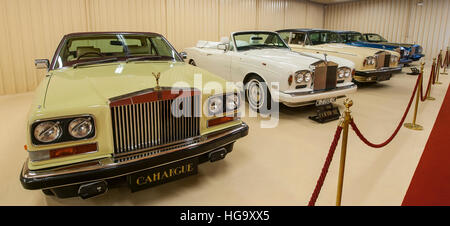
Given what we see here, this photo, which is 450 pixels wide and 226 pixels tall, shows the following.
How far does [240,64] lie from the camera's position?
4594 mm

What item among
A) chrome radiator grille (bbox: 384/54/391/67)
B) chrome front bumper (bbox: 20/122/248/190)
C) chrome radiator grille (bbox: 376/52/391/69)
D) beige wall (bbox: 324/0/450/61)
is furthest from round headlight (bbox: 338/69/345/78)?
beige wall (bbox: 324/0/450/61)

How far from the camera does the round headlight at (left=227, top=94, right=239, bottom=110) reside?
2.28m

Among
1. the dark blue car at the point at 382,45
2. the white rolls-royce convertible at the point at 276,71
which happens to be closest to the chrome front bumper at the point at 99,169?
the white rolls-royce convertible at the point at 276,71

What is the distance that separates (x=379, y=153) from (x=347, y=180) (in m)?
0.83

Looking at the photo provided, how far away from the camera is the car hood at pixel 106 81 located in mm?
1790

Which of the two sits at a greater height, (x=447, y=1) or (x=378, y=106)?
(x=447, y=1)

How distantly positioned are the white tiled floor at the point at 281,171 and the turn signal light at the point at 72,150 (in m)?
0.61

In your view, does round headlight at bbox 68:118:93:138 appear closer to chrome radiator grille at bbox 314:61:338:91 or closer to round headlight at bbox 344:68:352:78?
chrome radiator grille at bbox 314:61:338:91

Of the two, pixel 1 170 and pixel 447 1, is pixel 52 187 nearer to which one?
pixel 1 170

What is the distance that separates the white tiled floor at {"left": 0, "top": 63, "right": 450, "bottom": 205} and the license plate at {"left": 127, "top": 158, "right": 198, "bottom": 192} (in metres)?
0.28

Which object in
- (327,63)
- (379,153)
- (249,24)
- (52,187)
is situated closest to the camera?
(52,187)

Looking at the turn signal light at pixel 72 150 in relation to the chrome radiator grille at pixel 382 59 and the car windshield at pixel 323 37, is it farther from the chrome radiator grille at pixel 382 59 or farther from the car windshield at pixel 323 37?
the car windshield at pixel 323 37

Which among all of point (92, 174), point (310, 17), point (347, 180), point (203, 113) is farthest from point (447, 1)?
point (92, 174)

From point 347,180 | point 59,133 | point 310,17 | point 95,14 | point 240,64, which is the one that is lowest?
point 347,180
